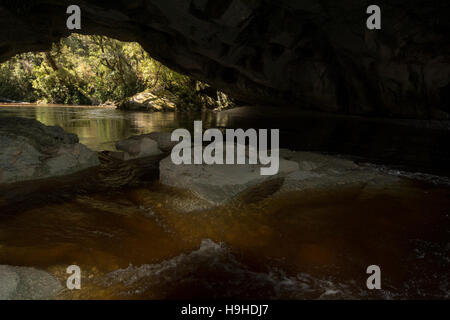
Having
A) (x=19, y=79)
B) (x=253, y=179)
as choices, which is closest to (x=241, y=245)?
(x=253, y=179)

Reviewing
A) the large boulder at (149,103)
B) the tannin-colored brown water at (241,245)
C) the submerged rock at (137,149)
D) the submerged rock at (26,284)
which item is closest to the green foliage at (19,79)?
the large boulder at (149,103)

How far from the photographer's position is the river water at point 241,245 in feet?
7.14

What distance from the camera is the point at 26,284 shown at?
6.97 feet

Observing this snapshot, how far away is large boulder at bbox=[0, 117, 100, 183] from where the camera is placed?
483 centimetres

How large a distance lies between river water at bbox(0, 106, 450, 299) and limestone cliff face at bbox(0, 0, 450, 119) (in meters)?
Result: 6.13

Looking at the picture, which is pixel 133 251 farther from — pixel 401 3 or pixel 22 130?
pixel 401 3

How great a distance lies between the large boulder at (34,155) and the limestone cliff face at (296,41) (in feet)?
9.56

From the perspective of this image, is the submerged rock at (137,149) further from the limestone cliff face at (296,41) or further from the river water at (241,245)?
the limestone cliff face at (296,41)

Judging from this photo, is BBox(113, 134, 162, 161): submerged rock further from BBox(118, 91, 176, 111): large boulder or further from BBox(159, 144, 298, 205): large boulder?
BBox(118, 91, 176, 111): large boulder

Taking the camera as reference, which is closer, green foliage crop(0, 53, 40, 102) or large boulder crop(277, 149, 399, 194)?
large boulder crop(277, 149, 399, 194)

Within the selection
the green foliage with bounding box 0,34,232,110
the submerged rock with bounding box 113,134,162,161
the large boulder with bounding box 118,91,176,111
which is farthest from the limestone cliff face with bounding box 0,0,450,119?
the green foliage with bounding box 0,34,232,110

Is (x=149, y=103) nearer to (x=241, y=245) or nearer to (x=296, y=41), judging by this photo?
(x=296, y=41)

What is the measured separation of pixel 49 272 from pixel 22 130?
5320mm

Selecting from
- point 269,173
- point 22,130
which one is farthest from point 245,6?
point 22,130
